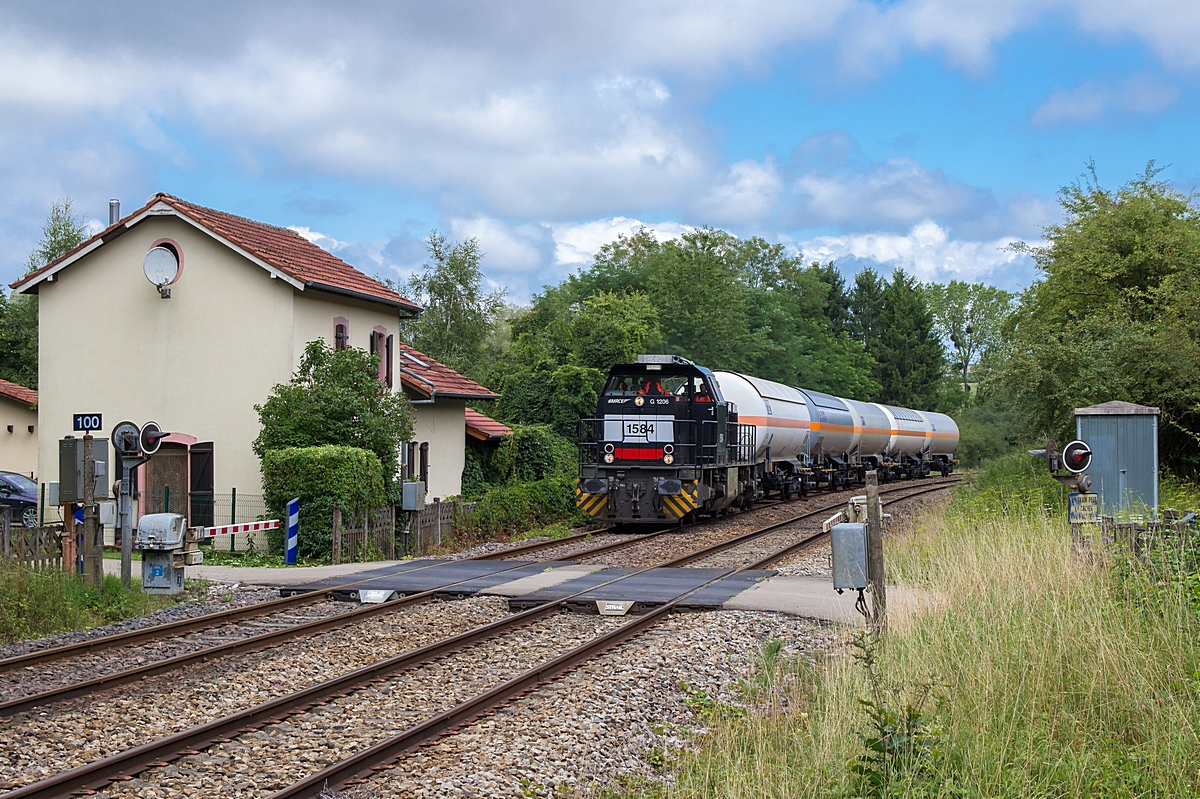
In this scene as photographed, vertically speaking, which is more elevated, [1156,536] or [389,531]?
[1156,536]

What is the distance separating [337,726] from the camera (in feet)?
24.9

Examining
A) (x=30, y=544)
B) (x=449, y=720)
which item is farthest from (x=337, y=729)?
(x=30, y=544)

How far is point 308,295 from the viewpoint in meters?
22.5

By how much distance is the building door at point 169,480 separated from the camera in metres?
22.3

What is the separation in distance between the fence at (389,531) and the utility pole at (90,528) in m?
4.71

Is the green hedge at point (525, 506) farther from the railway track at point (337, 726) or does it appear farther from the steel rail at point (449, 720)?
the railway track at point (337, 726)

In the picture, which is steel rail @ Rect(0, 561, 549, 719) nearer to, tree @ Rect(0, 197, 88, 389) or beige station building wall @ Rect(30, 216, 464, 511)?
beige station building wall @ Rect(30, 216, 464, 511)

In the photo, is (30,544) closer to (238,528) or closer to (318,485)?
(238,528)

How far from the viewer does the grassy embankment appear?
5688 mm

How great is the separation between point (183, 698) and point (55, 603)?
4.67m

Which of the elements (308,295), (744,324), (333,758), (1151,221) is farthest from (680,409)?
(744,324)

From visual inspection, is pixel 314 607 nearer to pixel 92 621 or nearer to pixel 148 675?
pixel 92 621

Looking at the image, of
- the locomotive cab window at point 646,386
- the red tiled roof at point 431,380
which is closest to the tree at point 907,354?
the red tiled roof at point 431,380

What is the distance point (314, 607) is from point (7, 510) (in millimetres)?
4020
